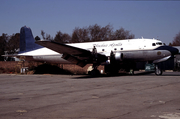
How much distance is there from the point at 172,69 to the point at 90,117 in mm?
33165

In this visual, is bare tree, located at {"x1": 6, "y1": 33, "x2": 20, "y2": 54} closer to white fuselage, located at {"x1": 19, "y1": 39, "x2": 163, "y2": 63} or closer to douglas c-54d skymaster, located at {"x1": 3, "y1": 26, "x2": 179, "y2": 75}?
white fuselage, located at {"x1": 19, "y1": 39, "x2": 163, "y2": 63}

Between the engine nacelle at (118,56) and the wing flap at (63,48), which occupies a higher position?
the wing flap at (63,48)

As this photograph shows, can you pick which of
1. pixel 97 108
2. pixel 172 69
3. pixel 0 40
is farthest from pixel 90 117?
pixel 0 40

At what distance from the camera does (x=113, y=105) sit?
7.24 meters

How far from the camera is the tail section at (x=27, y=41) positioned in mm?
28369

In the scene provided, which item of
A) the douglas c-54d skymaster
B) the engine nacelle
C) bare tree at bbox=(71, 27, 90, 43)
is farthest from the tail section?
bare tree at bbox=(71, 27, 90, 43)

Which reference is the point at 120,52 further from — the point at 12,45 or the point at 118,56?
the point at 12,45

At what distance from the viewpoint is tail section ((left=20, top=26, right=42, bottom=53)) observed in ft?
93.1

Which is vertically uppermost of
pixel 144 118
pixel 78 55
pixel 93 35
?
pixel 93 35

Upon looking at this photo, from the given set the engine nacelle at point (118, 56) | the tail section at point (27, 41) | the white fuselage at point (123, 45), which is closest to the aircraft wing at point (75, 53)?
the engine nacelle at point (118, 56)

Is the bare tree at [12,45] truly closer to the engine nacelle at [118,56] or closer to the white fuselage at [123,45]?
the white fuselage at [123,45]

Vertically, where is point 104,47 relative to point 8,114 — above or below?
above

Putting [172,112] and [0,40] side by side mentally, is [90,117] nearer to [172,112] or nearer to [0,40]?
[172,112]

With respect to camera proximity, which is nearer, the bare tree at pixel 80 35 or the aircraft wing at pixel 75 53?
the aircraft wing at pixel 75 53
